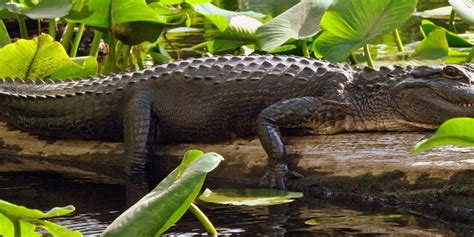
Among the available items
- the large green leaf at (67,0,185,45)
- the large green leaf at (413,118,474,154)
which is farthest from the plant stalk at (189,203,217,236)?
the large green leaf at (67,0,185,45)

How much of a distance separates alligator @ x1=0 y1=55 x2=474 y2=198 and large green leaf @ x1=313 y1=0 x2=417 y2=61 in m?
0.36

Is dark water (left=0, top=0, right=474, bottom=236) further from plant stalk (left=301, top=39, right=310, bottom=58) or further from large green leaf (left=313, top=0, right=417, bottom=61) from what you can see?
plant stalk (left=301, top=39, right=310, bottom=58)

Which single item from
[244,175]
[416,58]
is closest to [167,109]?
[244,175]

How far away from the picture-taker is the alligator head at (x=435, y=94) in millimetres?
4949

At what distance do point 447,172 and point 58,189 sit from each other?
6.16ft

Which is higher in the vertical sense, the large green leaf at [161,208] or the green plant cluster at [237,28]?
the large green leaf at [161,208]

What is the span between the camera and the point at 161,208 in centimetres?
308

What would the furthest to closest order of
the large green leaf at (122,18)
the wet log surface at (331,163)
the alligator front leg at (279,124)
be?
the large green leaf at (122,18) → the alligator front leg at (279,124) → the wet log surface at (331,163)

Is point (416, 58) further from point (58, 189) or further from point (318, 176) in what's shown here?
point (58, 189)

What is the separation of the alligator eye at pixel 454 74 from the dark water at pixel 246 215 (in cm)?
81

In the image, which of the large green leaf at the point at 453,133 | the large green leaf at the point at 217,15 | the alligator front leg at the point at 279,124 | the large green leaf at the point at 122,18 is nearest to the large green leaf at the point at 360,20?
the alligator front leg at the point at 279,124

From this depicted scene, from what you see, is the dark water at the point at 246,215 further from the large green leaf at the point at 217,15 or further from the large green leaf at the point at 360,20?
the large green leaf at the point at 217,15

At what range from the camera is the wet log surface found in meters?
4.48

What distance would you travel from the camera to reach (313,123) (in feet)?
16.8
